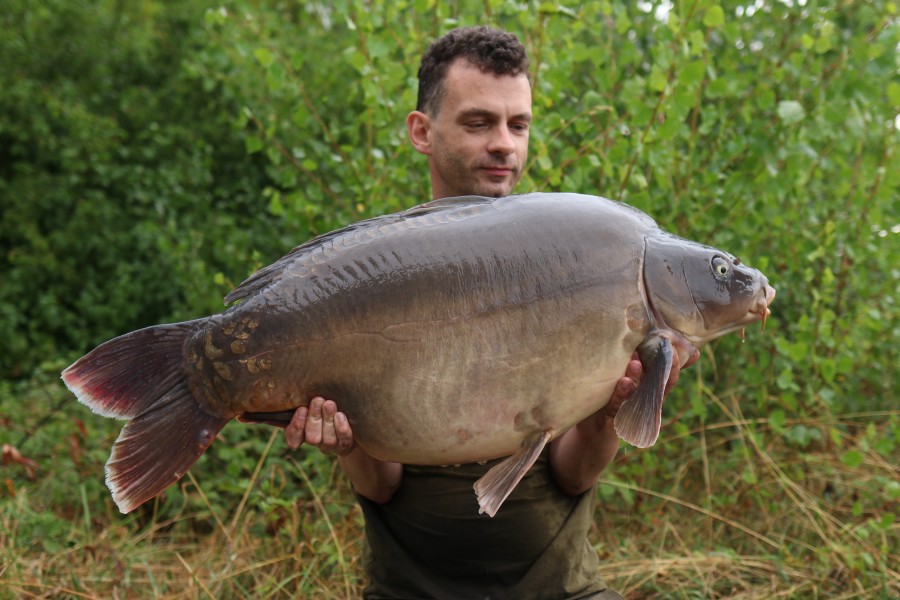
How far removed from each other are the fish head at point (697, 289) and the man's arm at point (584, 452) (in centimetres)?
28

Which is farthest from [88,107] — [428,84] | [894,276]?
[894,276]

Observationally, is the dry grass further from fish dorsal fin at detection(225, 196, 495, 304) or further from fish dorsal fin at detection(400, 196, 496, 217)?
fish dorsal fin at detection(400, 196, 496, 217)

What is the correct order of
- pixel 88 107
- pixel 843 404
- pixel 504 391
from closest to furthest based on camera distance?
pixel 504 391, pixel 843 404, pixel 88 107

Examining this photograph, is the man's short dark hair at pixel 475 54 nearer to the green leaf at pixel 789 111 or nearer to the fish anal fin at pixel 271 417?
the fish anal fin at pixel 271 417

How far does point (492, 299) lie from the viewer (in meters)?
1.99

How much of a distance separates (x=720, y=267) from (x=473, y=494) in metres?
0.87

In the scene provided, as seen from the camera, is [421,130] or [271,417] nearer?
[271,417]

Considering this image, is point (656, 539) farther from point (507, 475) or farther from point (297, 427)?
point (297, 427)

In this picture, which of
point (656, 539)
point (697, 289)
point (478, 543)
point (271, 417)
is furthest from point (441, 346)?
point (656, 539)

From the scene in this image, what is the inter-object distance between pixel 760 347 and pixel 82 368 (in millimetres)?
3087

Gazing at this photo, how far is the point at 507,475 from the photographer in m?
1.99

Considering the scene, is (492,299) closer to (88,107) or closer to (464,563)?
(464,563)

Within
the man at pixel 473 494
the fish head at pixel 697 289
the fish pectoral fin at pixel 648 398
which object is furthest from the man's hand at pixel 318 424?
the fish head at pixel 697 289

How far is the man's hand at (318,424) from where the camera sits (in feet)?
6.62
